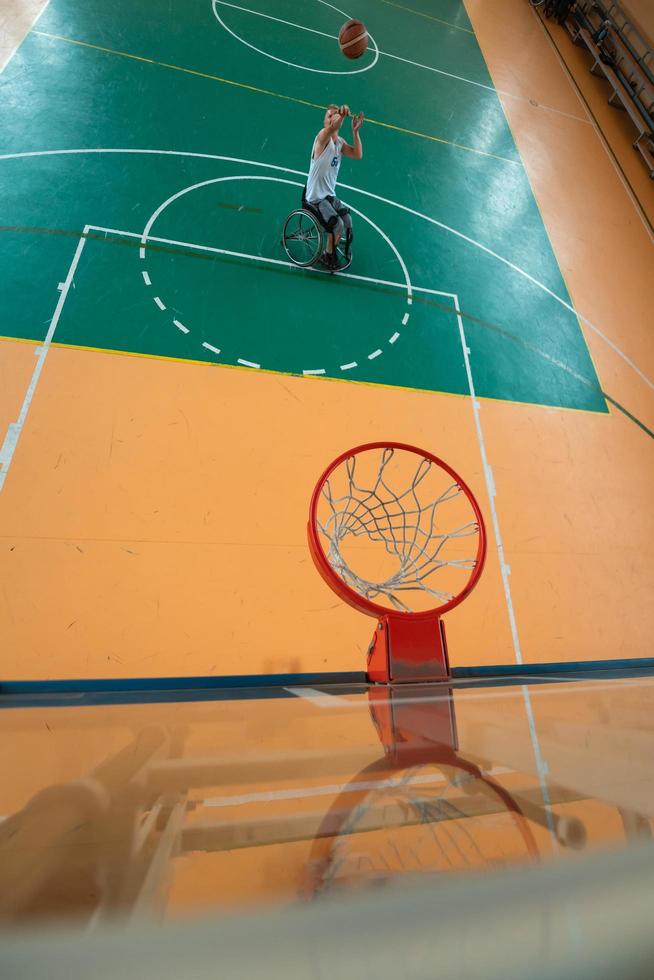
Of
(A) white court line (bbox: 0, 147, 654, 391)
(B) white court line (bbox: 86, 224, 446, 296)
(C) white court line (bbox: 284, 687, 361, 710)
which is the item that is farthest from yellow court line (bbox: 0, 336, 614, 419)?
(C) white court line (bbox: 284, 687, 361, 710)

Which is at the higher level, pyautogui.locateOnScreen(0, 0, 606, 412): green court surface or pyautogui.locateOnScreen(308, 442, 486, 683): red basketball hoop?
pyautogui.locateOnScreen(0, 0, 606, 412): green court surface

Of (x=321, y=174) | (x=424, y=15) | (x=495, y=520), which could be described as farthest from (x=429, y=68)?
(x=495, y=520)

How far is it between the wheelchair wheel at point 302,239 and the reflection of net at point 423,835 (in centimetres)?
373

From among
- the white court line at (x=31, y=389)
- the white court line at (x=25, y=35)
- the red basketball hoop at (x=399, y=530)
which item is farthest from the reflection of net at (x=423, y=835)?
the white court line at (x=25, y=35)

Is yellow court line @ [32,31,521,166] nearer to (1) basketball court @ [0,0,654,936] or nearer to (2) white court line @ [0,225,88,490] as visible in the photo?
(1) basketball court @ [0,0,654,936]

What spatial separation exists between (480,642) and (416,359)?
6.45 feet

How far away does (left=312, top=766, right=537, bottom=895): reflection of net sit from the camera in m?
0.37

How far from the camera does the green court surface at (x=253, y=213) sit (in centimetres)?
333

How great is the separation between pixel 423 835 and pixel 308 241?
13.8ft

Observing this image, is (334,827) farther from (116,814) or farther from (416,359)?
(416,359)

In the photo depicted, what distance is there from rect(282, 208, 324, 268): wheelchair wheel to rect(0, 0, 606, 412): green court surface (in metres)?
0.08

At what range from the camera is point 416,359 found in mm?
3646

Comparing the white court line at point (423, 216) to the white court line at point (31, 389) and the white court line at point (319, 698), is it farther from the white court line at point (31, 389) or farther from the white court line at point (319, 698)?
the white court line at point (319, 698)

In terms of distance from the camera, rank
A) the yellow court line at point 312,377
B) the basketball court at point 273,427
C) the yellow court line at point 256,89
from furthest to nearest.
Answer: the yellow court line at point 256,89 → the yellow court line at point 312,377 → the basketball court at point 273,427
